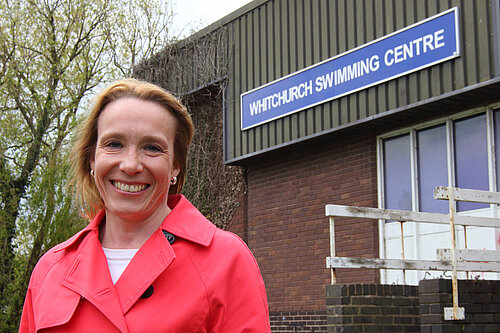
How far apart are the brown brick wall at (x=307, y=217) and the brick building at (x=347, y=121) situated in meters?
0.03

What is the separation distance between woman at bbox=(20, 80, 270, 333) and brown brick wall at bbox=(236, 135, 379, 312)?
422 inches

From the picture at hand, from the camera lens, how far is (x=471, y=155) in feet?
37.9

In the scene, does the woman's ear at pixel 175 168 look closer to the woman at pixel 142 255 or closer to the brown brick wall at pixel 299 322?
the woman at pixel 142 255

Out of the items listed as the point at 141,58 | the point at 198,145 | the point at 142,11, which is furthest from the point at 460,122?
the point at 142,11

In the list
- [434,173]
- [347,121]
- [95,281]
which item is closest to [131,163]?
[95,281]

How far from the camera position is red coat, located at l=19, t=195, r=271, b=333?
86.2 inches

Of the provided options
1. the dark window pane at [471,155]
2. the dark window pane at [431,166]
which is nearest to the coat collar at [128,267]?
the dark window pane at [471,155]

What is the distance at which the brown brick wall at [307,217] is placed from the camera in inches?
522

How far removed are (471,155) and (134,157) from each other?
9926 millimetres

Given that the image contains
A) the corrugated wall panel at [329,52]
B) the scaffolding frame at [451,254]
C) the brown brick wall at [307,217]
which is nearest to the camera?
the scaffolding frame at [451,254]

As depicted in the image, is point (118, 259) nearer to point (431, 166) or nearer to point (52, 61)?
point (431, 166)

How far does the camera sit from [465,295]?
8656 mm

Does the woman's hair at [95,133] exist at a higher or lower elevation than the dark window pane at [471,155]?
lower

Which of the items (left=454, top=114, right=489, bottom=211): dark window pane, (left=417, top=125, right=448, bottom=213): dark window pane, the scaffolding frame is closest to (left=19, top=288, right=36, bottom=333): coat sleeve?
the scaffolding frame
